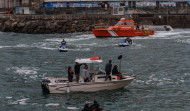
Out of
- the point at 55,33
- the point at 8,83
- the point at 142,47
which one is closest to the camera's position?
the point at 8,83

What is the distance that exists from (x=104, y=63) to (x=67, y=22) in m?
46.6

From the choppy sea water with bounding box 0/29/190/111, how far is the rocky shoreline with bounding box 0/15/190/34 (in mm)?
21914

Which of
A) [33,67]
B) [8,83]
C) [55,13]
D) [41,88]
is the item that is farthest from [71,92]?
[55,13]

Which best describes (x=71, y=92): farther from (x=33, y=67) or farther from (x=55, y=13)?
(x=55, y=13)

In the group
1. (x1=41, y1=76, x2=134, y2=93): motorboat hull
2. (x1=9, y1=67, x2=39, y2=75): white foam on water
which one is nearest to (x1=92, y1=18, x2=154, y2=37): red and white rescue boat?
(x1=9, y1=67, x2=39, y2=75): white foam on water

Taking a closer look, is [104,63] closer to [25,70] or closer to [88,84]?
[25,70]

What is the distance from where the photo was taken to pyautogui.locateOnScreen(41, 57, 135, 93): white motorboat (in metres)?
31.6

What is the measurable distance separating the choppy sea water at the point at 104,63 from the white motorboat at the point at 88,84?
39cm

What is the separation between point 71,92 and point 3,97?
492cm

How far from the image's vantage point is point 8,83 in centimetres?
3634

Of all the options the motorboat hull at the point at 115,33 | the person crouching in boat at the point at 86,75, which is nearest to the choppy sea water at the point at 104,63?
the person crouching in boat at the point at 86,75

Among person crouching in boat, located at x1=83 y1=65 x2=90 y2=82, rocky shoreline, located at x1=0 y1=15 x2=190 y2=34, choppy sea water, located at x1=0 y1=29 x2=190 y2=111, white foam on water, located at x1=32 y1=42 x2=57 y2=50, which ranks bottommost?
choppy sea water, located at x1=0 y1=29 x2=190 y2=111

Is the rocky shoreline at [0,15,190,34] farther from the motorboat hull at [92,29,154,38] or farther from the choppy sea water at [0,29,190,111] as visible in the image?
the choppy sea water at [0,29,190,111]

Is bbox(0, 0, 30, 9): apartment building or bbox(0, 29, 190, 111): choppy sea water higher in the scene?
bbox(0, 0, 30, 9): apartment building
